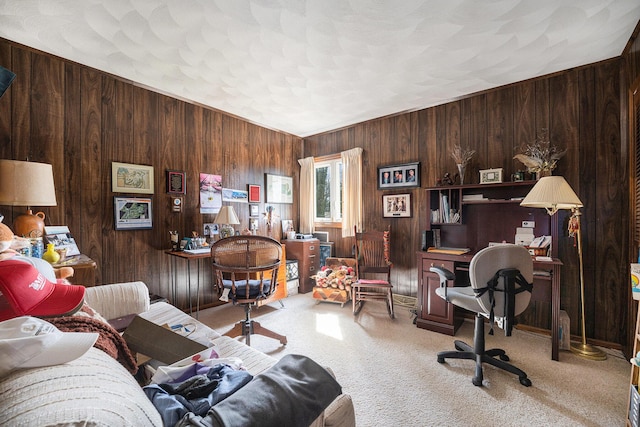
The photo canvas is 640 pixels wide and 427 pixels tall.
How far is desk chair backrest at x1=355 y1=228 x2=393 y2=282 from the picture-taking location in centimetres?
348

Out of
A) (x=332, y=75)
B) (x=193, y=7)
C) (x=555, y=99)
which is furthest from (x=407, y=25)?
(x=555, y=99)

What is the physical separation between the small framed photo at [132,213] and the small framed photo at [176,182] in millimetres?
276

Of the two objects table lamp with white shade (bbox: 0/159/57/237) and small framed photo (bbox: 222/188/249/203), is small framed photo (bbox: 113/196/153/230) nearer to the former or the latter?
table lamp with white shade (bbox: 0/159/57/237)

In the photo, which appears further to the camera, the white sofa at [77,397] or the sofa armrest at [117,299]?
the sofa armrest at [117,299]

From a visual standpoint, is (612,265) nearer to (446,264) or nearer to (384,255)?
(446,264)

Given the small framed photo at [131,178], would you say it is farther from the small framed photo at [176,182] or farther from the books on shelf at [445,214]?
the books on shelf at [445,214]

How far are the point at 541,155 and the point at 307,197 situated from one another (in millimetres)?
3122

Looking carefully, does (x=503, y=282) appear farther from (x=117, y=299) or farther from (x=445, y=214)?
(x=117, y=299)

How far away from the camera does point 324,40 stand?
223cm

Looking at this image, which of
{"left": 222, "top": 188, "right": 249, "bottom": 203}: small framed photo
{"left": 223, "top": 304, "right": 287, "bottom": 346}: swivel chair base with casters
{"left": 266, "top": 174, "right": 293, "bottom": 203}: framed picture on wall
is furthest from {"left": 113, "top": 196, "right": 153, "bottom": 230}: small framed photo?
{"left": 266, "top": 174, "right": 293, "bottom": 203}: framed picture on wall

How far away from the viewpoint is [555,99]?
2730 mm

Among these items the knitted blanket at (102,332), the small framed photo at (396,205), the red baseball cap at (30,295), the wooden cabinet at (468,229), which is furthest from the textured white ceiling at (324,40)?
the knitted blanket at (102,332)

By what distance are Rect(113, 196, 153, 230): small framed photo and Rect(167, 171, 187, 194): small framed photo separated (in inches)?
10.9

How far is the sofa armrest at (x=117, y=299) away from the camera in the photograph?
5.69ft
